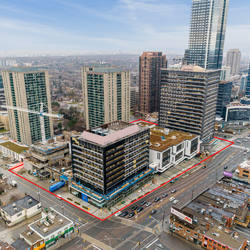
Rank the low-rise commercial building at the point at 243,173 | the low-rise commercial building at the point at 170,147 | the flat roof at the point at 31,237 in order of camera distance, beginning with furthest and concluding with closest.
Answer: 1. the low-rise commercial building at the point at 170,147
2. the low-rise commercial building at the point at 243,173
3. the flat roof at the point at 31,237

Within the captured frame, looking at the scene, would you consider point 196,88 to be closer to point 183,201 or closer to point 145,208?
point 183,201

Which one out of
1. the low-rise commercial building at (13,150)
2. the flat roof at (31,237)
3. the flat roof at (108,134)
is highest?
the flat roof at (108,134)

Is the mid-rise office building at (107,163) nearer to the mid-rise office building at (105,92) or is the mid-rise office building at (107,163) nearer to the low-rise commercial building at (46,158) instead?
the low-rise commercial building at (46,158)

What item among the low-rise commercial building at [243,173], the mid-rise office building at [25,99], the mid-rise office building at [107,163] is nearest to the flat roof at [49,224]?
the mid-rise office building at [107,163]

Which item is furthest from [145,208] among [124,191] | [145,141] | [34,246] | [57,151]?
[57,151]

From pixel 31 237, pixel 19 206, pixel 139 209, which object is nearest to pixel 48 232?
pixel 31 237

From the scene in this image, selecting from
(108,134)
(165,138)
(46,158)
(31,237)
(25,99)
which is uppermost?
(25,99)

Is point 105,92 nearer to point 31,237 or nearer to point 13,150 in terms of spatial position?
point 13,150
